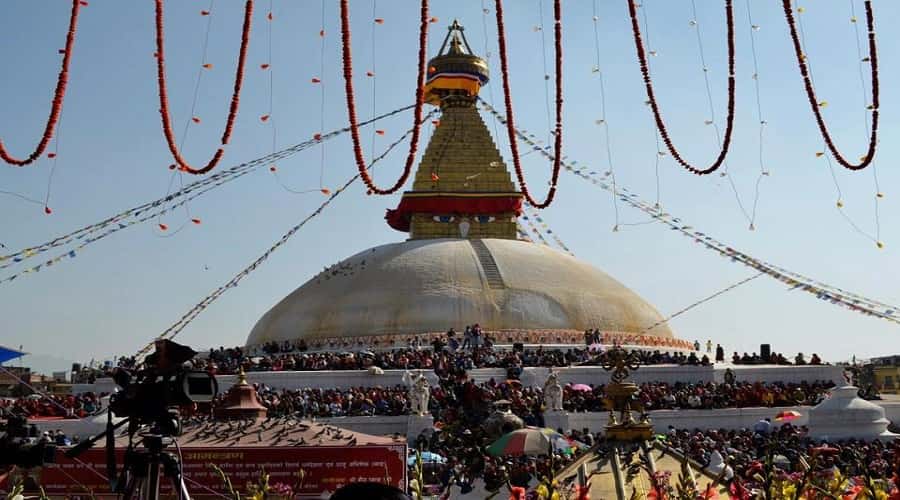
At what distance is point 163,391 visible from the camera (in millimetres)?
6086

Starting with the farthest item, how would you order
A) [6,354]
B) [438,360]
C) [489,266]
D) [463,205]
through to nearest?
[463,205]
[489,266]
[438,360]
[6,354]

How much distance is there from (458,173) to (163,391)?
50443 millimetres

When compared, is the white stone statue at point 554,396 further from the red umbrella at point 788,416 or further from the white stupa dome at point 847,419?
the white stupa dome at point 847,419

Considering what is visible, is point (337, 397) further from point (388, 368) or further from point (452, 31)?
point (452, 31)

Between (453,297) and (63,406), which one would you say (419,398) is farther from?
(453,297)

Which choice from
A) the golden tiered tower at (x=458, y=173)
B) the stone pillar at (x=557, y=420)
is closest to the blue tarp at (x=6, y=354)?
the stone pillar at (x=557, y=420)

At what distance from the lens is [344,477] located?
47.4 feet

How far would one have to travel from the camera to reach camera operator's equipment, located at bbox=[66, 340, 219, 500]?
6020mm

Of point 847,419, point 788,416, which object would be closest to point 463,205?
point 788,416

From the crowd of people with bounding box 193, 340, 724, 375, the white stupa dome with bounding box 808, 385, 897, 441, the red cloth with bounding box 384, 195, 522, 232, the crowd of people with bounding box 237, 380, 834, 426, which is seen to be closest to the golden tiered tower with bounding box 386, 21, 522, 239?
the red cloth with bounding box 384, 195, 522, 232

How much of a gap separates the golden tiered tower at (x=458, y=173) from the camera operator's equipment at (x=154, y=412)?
48646mm

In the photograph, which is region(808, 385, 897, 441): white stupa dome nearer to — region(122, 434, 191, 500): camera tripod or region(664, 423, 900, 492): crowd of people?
region(664, 423, 900, 492): crowd of people

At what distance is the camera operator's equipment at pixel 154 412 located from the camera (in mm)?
6020

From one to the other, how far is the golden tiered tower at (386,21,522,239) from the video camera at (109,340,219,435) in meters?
48.6
